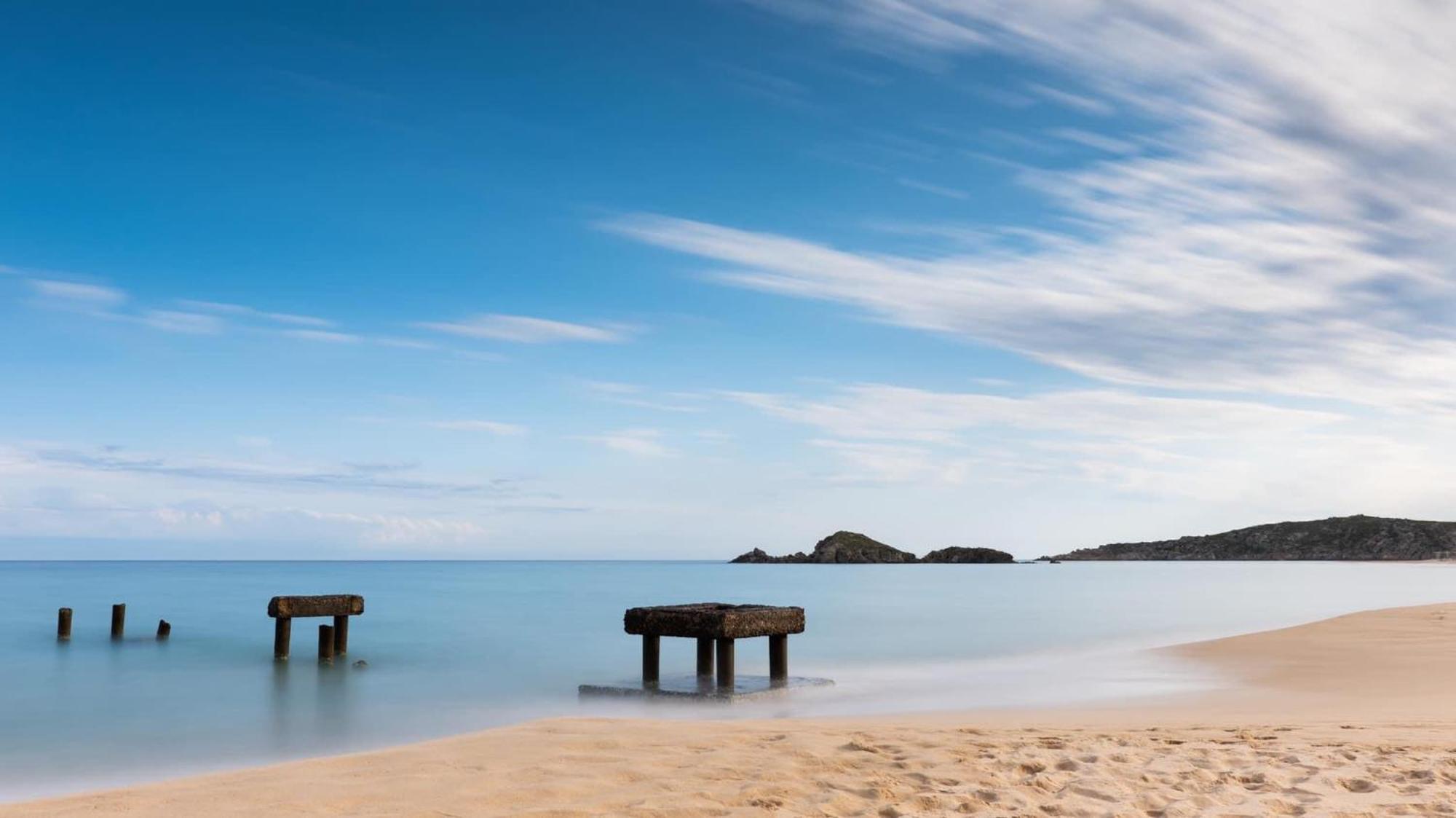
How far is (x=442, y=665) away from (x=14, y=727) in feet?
27.8

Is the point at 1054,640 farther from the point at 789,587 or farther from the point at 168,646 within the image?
the point at 789,587

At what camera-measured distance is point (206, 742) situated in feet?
44.7

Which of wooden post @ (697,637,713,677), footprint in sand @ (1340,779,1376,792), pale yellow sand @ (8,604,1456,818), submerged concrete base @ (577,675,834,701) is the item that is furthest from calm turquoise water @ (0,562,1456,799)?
footprint in sand @ (1340,779,1376,792)

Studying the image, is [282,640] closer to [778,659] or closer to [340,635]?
[340,635]

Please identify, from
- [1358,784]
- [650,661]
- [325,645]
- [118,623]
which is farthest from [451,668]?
[1358,784]

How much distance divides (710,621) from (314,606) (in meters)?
10.8

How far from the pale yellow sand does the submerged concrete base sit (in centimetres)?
257

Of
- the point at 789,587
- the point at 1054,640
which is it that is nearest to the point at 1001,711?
the point at 1054,640

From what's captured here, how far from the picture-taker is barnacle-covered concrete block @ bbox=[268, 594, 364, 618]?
2077 centimetres

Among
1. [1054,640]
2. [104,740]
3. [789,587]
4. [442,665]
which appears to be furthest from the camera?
[789,587]

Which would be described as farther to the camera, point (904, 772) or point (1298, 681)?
point (1298, 681)

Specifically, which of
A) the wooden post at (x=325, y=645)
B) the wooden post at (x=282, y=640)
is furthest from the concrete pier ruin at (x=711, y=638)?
the wooden post at (x=282, y=640)

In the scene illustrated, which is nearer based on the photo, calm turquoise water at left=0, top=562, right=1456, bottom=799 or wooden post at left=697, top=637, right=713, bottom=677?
Result: calm turquoise water at left=0, top=562, right=1456, bottom=799

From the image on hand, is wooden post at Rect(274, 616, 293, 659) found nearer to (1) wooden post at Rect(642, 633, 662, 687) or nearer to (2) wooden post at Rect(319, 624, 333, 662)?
(2) wooden post at Rect(319, 624, 333, 662)
